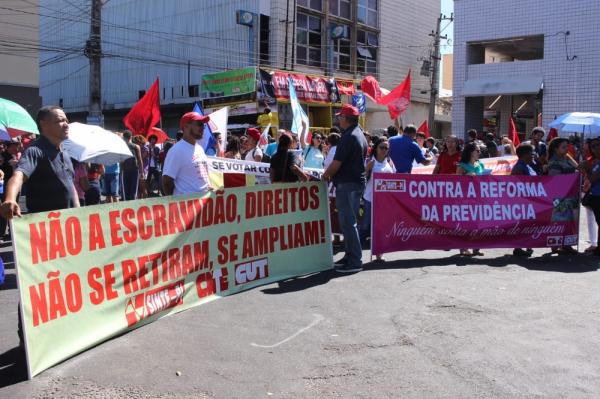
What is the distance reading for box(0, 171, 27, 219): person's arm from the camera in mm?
3969

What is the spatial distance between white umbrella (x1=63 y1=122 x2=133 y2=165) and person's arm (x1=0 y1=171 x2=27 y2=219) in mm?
3725

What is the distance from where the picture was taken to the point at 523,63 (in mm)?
26219

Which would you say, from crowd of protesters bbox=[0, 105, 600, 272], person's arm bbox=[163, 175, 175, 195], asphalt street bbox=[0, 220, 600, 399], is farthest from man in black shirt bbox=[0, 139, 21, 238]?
person's arm bbox=[163, 175, 175, 195]

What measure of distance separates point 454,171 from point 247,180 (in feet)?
10.6

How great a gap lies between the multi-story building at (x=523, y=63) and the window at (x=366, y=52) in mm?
11036

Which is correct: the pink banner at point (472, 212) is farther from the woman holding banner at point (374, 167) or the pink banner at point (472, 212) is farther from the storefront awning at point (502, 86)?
the storefront awning at point (502, 86)

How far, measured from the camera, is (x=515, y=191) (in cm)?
846

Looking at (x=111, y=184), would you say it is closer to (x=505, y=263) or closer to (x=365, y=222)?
(x=365, y=222)

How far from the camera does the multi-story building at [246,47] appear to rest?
3406 centimetres

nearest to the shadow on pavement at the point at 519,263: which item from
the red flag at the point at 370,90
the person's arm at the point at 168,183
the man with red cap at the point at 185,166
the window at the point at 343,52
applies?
the man with red cap at the point at 185,166

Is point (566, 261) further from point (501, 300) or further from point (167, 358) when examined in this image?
point (167, 358)

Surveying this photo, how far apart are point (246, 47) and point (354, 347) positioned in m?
31.7

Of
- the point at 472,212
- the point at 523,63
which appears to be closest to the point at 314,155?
the point at 472,212

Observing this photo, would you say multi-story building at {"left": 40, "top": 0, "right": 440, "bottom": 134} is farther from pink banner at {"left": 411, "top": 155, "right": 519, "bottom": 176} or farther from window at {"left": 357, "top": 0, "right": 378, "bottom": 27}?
pink banner at {"left": 411, "top": 155, "right": 519, "bottom": 176}
